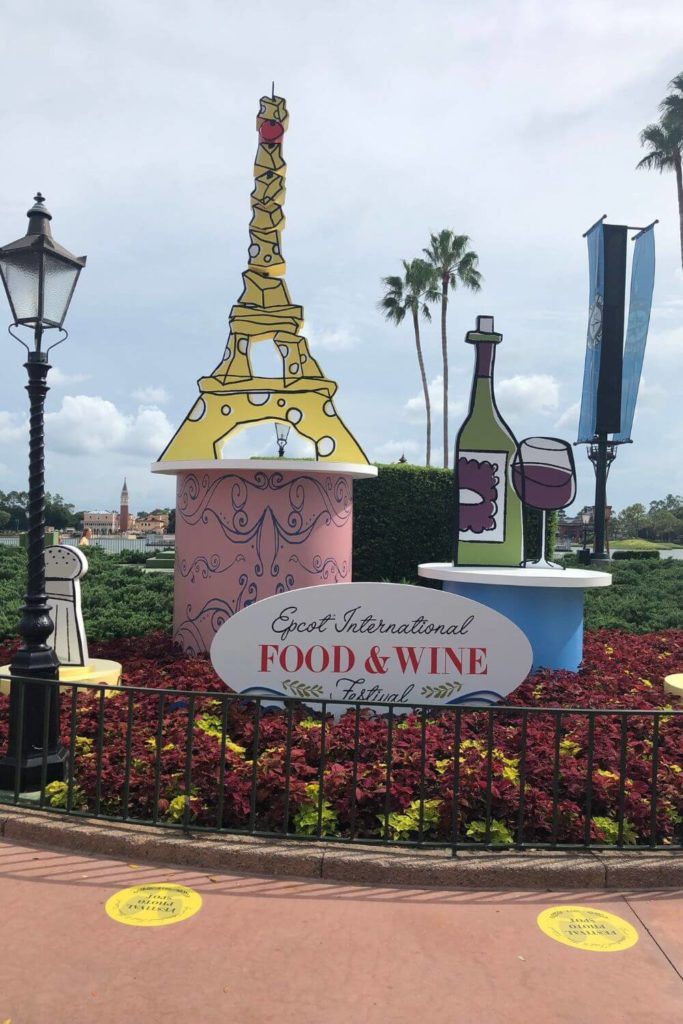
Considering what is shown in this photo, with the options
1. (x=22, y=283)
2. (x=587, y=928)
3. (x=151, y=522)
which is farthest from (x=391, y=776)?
(x=151, y=522)

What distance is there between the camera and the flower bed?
14.0 feet

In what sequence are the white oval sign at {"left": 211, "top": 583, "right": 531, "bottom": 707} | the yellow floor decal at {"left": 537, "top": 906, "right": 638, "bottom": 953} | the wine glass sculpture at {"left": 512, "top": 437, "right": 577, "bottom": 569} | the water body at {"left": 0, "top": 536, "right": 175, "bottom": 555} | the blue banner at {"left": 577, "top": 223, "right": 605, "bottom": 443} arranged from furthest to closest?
the blue banner at {"left": 577, "top": 223, "right": 605, "bottom": 443}, the water body at {"left": 0, "top": 536, "right": 175, "bottom": 555}, the wine glass sculpture at {"left": 512, "top": 437, "right": 577, "bottom": 569}, the white oval sign at {"left": 211, "top": 583, "right": 531, "bottom": 707}, the yellow floor decal at {"left": 537, "top": 906, "right": 638, "bottom": 953}

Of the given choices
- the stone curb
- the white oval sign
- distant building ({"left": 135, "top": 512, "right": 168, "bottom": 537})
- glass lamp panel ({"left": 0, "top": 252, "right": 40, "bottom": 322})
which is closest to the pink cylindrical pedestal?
the white oval sign

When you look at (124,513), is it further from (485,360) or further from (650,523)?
(485,360)

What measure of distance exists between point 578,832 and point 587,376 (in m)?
21.3

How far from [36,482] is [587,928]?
161 inches

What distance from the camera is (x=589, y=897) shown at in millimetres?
3836

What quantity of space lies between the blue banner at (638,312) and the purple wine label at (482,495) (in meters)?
15.5

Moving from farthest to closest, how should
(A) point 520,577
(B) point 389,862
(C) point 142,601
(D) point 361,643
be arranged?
(C) point 142,601
(A) point 520,577
(D) point 361,643
(B) point 389,862

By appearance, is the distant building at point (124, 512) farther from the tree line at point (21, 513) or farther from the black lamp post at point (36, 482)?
the black lamp post at point (36, 482)

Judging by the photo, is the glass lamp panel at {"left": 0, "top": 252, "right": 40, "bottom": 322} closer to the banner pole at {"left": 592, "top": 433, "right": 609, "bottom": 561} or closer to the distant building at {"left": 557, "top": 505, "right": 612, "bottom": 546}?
the banner pole at {"left": 592, "top": 433, "right": 609, "bottom": 561}

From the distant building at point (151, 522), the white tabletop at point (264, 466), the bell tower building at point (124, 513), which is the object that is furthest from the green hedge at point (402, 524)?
the distant building at point (151, 522)

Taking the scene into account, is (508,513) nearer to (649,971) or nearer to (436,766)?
(436,766)

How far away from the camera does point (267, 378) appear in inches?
359
